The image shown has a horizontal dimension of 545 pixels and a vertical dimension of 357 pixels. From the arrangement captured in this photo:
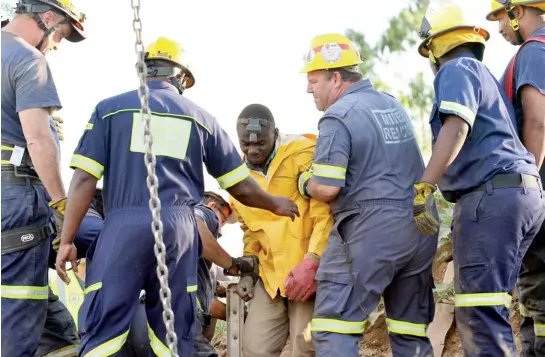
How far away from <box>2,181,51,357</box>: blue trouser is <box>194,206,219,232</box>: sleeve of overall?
1075 millimetres

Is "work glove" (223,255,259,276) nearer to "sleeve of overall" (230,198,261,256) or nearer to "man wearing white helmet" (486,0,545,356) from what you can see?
"sleeve of overall" (230,198,261,256)

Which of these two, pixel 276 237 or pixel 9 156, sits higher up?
pixel 9 156

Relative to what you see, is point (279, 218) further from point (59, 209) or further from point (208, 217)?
point (59, 209)

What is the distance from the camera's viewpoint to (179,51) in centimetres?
529

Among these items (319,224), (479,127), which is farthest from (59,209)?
(479,127)

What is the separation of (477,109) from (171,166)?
1833 mm

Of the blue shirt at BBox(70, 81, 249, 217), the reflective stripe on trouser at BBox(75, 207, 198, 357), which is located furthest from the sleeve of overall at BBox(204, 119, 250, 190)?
the reflective stripe on trouser at BBox(75, 207, 198, 357)

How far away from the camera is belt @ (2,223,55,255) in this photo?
17.0 ft

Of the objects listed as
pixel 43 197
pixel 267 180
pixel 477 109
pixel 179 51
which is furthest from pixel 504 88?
pixel 43 197

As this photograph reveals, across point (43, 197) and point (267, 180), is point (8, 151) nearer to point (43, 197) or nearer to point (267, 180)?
point (43, 197)

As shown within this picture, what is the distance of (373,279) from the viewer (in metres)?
4.97

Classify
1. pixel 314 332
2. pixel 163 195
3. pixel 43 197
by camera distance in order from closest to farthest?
1. pixel 163 195
2. pixel 314 332
3. pixel 43 197

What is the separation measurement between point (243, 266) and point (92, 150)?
1.71m

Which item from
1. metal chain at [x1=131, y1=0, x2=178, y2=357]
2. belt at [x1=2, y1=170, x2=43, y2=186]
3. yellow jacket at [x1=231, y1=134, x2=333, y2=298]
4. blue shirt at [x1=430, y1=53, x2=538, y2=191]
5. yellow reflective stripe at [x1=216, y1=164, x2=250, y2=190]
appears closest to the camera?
metal chain at [x1=131, y1=0, x2=178, y2=357]
